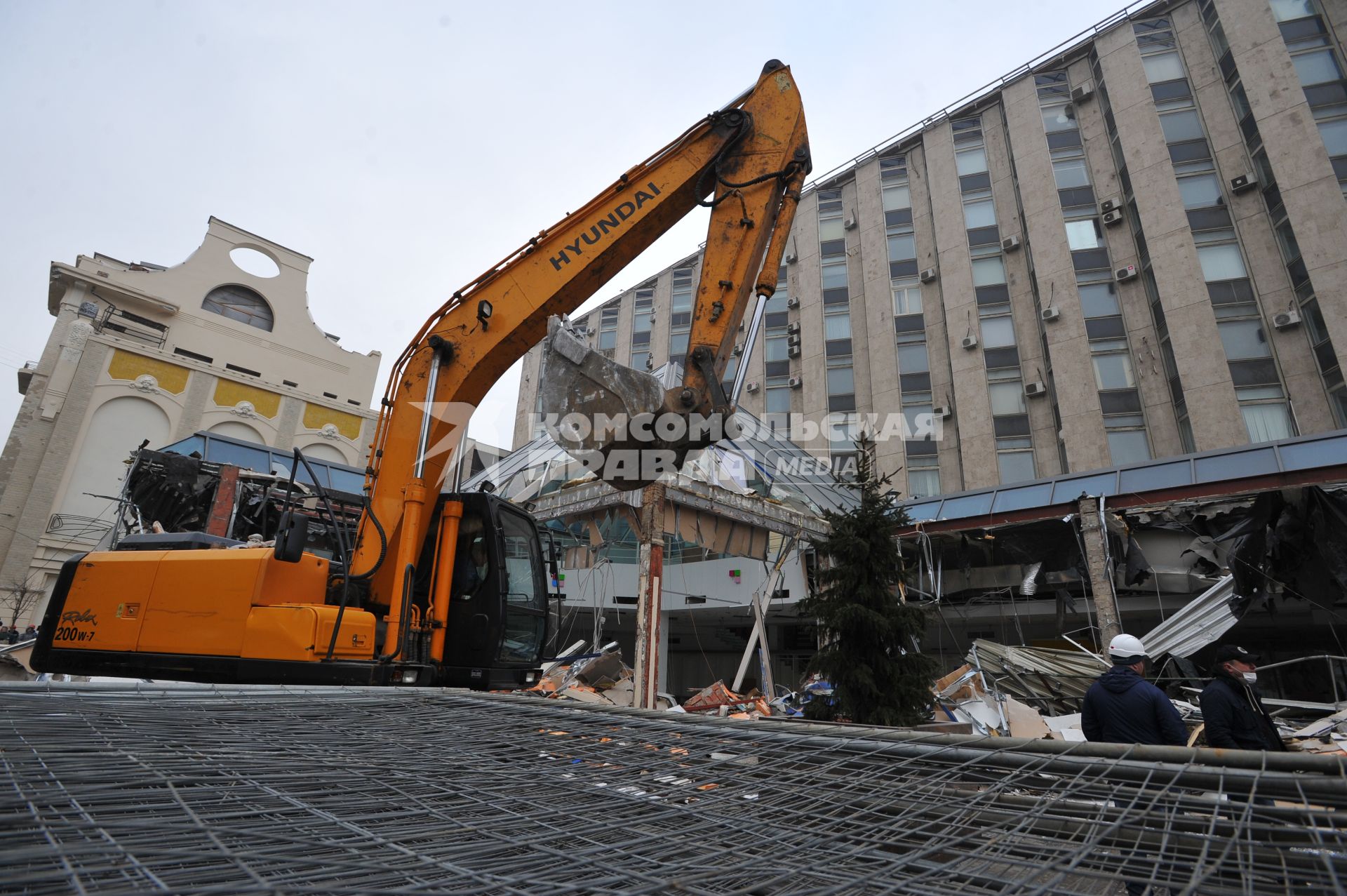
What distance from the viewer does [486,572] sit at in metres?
5.85

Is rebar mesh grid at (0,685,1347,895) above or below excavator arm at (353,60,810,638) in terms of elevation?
below

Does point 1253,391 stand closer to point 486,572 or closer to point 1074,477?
point 1074,477

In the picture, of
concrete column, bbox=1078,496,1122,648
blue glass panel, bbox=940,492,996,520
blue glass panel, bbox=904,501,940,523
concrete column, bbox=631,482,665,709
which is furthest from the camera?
blue glass panel, bbox=904,501,940,523

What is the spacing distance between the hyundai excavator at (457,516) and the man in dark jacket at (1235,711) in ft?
11.3

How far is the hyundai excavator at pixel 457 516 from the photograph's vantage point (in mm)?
4770

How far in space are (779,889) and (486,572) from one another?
466cm

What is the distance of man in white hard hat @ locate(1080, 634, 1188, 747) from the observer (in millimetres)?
3725

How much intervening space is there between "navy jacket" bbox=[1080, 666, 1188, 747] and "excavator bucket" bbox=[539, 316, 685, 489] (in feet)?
9.82

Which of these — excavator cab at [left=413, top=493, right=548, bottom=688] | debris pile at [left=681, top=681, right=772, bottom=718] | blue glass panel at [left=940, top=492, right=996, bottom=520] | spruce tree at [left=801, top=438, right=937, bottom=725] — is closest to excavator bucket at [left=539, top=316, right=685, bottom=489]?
excavator cab at [left=413, top=493, right=548, bottom=688]

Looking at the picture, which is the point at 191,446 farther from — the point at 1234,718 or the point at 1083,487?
the point at 1083,487

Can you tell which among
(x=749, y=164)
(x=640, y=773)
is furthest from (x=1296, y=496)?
(x=640, y=773)

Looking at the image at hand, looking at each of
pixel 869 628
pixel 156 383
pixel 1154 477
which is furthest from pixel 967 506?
pixel 156 383

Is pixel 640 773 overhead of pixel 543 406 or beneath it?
beneath

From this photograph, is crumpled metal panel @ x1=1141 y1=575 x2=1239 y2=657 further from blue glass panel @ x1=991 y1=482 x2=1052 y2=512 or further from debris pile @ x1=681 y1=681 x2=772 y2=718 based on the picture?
debris pile @ x1=681 y1=681 x2=772 y2=718
